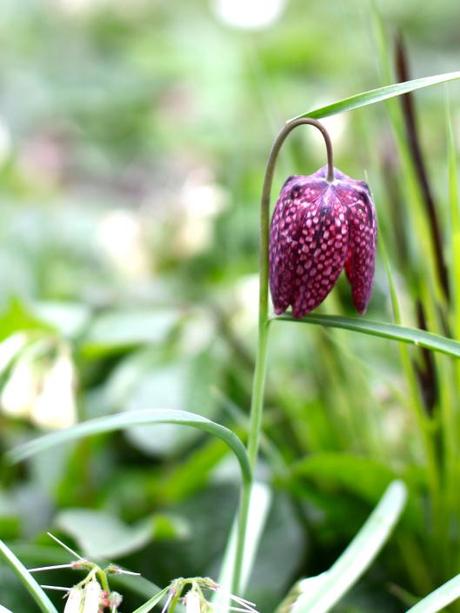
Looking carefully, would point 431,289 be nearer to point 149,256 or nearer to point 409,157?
point 409,157

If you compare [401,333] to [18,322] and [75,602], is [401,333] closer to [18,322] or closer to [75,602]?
[75,602]

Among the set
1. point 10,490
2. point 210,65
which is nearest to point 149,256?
point 10,490

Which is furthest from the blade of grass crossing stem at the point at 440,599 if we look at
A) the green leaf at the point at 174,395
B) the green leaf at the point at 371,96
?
the green leaf at the point at 174,395

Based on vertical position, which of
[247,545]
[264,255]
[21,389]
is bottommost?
[247,545]

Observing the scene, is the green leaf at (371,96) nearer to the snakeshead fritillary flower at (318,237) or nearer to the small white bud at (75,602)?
the snakeshead fritillary flower at (318,237)

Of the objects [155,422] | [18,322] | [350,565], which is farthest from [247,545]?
[18,322]

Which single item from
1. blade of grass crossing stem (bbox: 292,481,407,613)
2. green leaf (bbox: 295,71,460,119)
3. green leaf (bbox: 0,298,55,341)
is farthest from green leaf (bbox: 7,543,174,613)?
green leaf (bbox: 295,71,460,119)

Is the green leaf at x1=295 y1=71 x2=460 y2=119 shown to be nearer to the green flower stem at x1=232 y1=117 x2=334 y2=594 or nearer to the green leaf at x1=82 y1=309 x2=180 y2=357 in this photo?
the green flower stem at x1=232 y1=117 x2=334 y2=594

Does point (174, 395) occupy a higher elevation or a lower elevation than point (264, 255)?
lower
